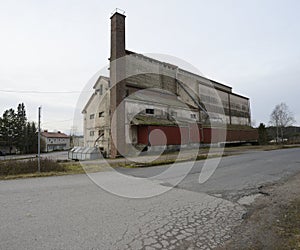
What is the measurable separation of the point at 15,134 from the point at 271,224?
53404mm

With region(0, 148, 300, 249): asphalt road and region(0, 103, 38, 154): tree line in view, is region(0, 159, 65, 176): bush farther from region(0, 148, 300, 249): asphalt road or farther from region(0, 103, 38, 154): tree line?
region(0, 103, 38, 154): tree line

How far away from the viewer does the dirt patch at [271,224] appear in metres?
3.32

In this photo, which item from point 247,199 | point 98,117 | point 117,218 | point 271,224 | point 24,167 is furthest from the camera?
point 98,117

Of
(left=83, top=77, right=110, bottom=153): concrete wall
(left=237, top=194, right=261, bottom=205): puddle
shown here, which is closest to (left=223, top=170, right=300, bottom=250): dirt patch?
(left=237, top=194, right=261, bottom=205): puddle

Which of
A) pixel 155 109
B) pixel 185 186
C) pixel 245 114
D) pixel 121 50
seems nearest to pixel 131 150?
pixel 155 109

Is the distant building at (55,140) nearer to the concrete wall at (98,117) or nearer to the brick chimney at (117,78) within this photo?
the concrete wall at (98,117)

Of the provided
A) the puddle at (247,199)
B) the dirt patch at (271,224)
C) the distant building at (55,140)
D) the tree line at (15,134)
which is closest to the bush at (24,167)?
the puddle at (247,199)

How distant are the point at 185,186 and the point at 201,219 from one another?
3.11 meters

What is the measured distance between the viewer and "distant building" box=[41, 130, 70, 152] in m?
65.3

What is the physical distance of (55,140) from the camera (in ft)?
225

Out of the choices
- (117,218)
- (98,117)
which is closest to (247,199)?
(117,218)

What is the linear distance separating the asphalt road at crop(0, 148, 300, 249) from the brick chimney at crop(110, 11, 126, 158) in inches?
565

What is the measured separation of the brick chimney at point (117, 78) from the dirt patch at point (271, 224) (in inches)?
655

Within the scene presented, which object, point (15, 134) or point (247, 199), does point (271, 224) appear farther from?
point (15, 134)
